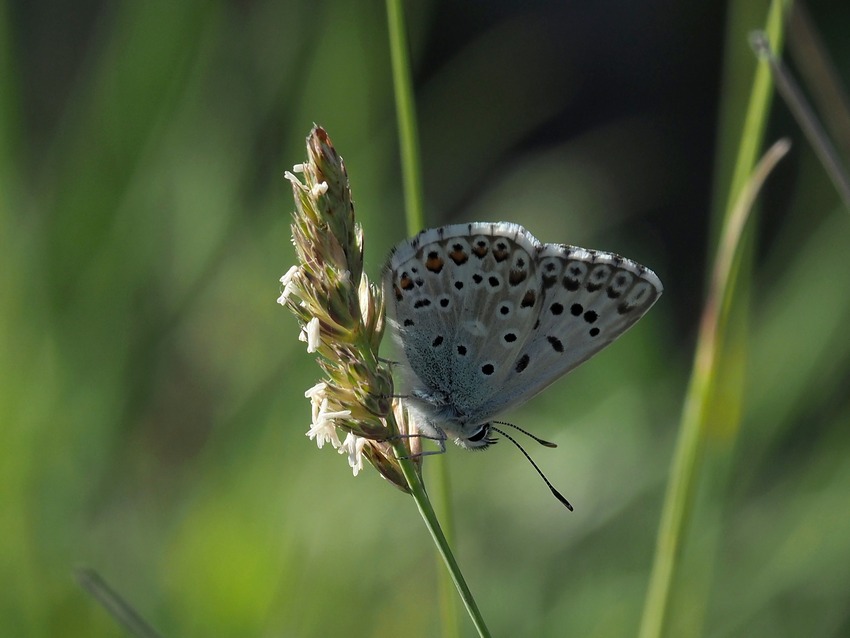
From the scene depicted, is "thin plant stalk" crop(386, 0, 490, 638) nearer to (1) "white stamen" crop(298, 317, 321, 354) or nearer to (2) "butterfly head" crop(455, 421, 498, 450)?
(2) "butterfly head" crop(455, 421, 498, 450)

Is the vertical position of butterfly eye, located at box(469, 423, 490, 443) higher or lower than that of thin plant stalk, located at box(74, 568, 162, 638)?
lower

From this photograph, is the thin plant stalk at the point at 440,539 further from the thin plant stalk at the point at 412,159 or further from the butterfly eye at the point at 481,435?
the butterfly eye at the point at 481,435

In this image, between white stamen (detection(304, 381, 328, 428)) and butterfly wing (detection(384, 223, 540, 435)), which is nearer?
white stamen (detection(304, 381, 328, 428))

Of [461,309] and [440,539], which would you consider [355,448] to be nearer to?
[440,539]

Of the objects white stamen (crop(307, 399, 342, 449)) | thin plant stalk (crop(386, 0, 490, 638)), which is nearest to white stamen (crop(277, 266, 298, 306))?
white stamen (crop(307, 399, 342, 449))

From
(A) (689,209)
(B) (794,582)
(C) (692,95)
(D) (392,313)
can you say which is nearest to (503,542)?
(B) (794,582)

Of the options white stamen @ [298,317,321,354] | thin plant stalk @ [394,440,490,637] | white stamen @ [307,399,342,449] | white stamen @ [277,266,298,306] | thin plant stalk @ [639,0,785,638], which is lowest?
thin plant stalk @ [639,0,785,638]

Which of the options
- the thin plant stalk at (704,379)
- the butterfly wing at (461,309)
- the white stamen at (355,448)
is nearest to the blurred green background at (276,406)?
the thin plant stalk at (704,379)
